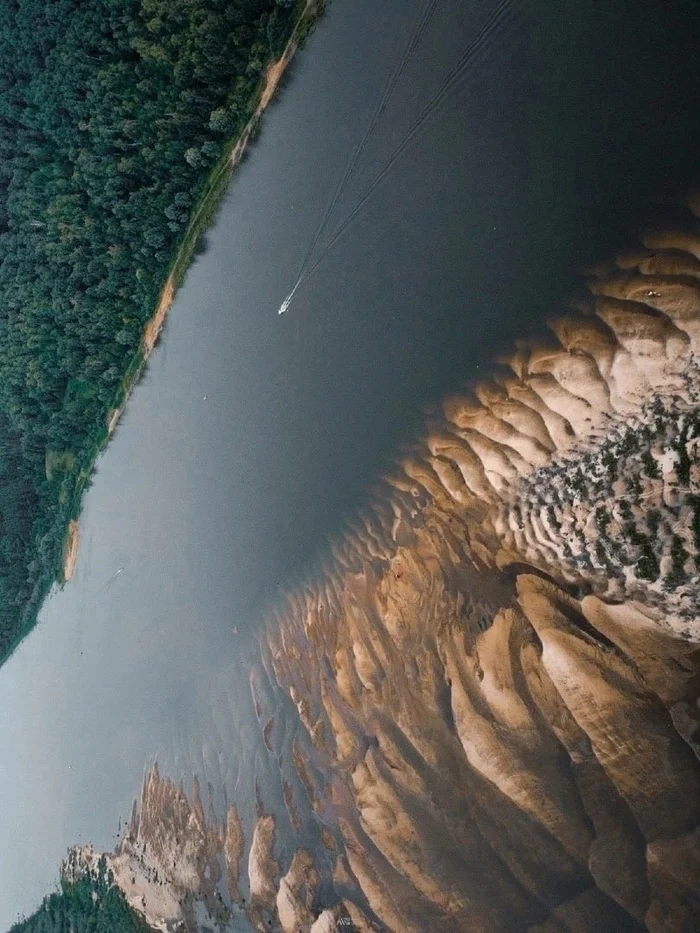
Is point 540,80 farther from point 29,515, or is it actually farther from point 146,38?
point 29,515

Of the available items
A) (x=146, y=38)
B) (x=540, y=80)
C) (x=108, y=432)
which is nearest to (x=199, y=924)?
(x=108, y=432)

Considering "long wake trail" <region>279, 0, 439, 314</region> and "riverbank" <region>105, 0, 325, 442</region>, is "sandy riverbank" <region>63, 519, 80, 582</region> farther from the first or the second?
"long wake trail" <region>279, 0, 439, 314</region>

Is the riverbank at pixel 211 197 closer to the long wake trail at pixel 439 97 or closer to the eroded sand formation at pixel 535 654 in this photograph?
the long wake trail at pixel 439 97

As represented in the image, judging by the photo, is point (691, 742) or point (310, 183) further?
point (310, 183)

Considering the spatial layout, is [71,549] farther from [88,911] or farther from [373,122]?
[373,122]

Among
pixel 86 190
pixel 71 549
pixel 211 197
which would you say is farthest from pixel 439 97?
pixel 71 549

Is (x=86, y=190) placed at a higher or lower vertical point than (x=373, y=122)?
higher
